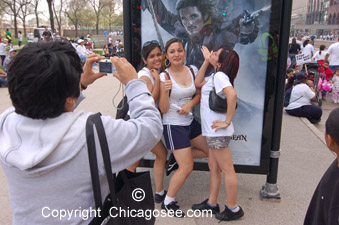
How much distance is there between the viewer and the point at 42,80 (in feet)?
3.64

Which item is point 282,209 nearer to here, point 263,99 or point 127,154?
point 263,99

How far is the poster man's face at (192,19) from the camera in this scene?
311 centimetres

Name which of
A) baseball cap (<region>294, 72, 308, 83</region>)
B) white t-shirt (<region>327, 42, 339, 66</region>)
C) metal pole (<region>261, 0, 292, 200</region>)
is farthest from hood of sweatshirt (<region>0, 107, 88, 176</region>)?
white t-shirt (<region>327, 42, 339, 66</region>)

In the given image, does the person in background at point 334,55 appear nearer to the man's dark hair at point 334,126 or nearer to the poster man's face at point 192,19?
the poster man's face at point 192,19

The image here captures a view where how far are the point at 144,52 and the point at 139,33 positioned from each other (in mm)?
268

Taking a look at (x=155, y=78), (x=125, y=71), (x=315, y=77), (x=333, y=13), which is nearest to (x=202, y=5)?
(x=155, y=78)

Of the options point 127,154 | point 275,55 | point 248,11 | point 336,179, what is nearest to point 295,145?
point 275,55

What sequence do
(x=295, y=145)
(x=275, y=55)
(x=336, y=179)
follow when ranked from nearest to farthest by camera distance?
(x=336, y=179), (x=275, y=55), (x=295, y=145)

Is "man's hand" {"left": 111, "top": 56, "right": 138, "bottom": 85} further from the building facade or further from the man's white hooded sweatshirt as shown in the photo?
the building facade

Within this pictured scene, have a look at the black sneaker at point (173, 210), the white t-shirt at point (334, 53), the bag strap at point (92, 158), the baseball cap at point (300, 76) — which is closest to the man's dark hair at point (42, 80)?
the bag strap at point (92, 158)

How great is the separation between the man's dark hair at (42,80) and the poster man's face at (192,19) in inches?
84.4

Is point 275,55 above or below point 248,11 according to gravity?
below

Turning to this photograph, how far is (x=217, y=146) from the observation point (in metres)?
2.83
